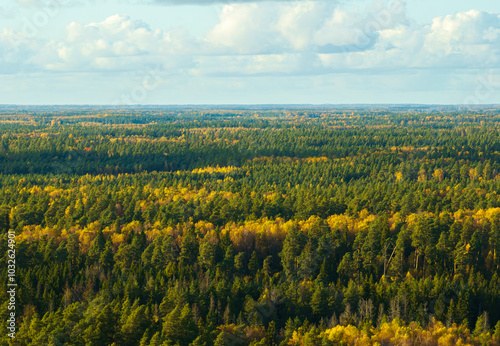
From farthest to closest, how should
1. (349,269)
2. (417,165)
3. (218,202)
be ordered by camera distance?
1. (417,165)
2. (218,202)
3. (349,269)

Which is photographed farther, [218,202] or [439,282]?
Result: [218,202]

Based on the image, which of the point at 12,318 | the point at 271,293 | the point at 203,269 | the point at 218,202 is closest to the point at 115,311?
the point at 12,318

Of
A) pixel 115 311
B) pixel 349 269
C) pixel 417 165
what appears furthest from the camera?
pixel 417 165

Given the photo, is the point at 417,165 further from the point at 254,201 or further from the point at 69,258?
the point at 69,258

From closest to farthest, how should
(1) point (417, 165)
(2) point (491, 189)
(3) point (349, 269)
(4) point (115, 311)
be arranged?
(4) point (115, 311) < (3) point (349, 269) < (2) point (491, 189) < (1) point (417, 165)

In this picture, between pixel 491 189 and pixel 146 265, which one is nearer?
pixel 146 265

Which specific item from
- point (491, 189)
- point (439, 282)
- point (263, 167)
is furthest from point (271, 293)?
point (263, 167)

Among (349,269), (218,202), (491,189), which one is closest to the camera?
(349,269)

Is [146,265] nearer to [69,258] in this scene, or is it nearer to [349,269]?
[69,258]

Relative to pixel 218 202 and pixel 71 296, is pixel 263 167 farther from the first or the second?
pixel 71 296
